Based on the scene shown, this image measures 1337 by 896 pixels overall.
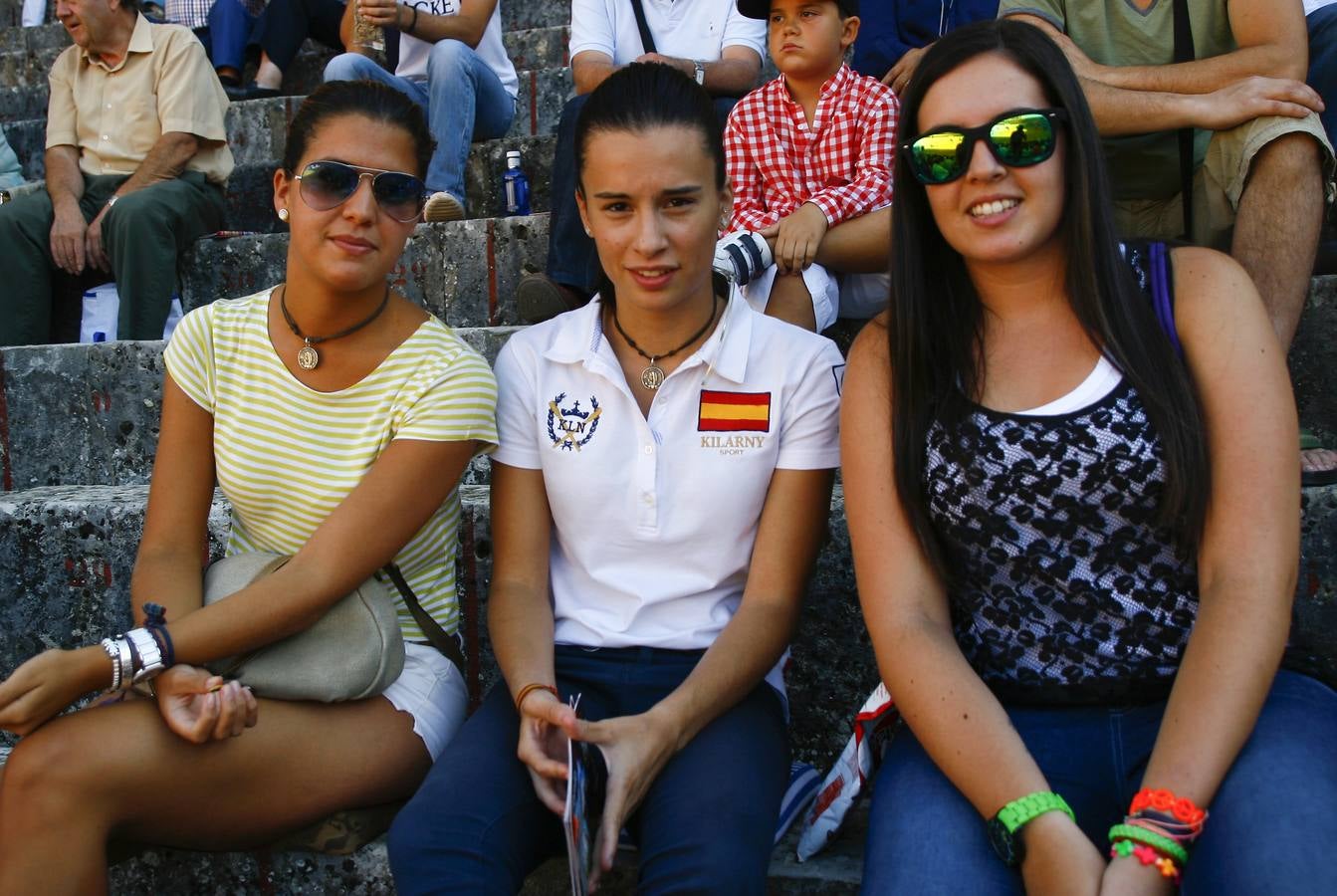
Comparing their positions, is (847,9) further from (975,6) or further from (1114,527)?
(1114,527)

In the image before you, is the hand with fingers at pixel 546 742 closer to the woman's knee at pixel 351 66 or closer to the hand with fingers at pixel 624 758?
the hand with fingers at pixel 624 758

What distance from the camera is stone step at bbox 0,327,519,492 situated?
2.85m

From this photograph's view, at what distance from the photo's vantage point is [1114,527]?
164 centimetres

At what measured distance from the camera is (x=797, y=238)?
2.62m

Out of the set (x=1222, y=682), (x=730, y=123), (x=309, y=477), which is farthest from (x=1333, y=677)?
(x=730, y=123)

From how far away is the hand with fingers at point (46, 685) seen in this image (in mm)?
1652

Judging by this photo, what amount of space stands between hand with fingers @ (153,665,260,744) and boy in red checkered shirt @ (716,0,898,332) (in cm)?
139

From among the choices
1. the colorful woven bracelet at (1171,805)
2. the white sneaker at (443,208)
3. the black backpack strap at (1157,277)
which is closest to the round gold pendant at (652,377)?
the black backpack strap at (1157,277)

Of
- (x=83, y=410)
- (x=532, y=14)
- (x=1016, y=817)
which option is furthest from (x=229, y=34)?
(x=1016, y=817)

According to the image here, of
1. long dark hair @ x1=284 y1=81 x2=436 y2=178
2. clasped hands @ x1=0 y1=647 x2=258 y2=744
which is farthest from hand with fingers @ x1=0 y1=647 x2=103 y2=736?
long dark hair @ x1=284 y1=81 x2=436 y2=178

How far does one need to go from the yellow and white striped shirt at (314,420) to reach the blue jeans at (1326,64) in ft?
6.38

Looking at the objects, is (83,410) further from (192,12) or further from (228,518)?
(192,12)

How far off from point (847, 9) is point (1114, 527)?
1928 mm

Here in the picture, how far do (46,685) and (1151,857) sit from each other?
4.80 feet
